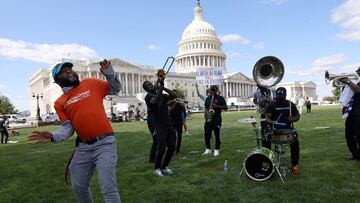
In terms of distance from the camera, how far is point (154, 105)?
8562 millimetres

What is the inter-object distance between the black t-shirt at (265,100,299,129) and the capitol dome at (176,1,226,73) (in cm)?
13224

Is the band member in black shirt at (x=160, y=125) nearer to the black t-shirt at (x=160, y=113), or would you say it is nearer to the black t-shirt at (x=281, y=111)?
the black t-shirt at (x=160, y=113)

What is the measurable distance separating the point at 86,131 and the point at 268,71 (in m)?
5.82

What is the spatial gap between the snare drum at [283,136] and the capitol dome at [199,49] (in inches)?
5224

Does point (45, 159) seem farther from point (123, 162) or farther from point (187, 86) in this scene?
point (187, 86)

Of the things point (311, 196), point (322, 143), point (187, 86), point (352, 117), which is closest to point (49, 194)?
point (311, 196)

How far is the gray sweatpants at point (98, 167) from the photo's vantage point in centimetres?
441

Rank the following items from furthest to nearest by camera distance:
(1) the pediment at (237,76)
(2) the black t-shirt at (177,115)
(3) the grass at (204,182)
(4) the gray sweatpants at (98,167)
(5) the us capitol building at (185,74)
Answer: (1) the pediment at (237,76), (5) the us capitol building at (185,74), (2) the black t-shirt at (177,115), (3) the grass at (204,182), (4) the gray sweatpants at (98,167)

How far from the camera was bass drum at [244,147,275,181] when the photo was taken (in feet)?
24.6

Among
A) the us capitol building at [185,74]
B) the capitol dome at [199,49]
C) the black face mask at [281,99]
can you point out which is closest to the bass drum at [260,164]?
the black face mask at [281,99]

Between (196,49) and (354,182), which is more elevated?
(196,49)

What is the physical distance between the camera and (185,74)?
13638 centimetres

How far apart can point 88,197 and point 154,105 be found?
396 cm

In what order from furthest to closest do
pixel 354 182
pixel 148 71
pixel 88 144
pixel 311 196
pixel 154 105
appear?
pixel 148 71 < pixel 154 105 < pixel 354 182 < pixel 311 196 < pixel 88 144
